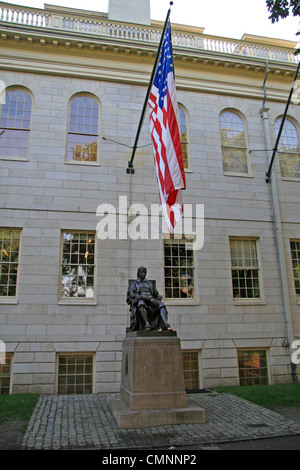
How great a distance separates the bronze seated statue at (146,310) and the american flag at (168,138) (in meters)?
1.64

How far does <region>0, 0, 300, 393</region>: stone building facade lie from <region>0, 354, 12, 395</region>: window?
1.5 inches

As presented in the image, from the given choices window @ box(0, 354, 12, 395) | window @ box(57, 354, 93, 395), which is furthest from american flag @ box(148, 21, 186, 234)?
window @ box(0, 354, 12, 395)

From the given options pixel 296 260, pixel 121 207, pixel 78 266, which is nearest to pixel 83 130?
pixel 121 207

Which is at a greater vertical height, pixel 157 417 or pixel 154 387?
pixel 154 387

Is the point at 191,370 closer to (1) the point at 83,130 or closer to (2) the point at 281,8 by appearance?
(1) the point at 83,130

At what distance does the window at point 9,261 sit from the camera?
36.4 feet

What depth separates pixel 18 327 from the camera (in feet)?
34.8

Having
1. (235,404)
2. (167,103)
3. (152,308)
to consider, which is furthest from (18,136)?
(235,404)

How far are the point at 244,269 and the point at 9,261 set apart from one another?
806 cm

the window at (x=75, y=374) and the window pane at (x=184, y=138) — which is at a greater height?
the window pane at (x=184, y=138)

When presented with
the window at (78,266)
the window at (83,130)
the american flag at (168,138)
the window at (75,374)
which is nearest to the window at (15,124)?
the window at (83,130)

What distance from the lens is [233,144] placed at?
14062 millimetres

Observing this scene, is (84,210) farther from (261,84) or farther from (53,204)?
(261,84)

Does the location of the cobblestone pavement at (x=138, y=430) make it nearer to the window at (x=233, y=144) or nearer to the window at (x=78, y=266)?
the window at (x=78, y=266)
